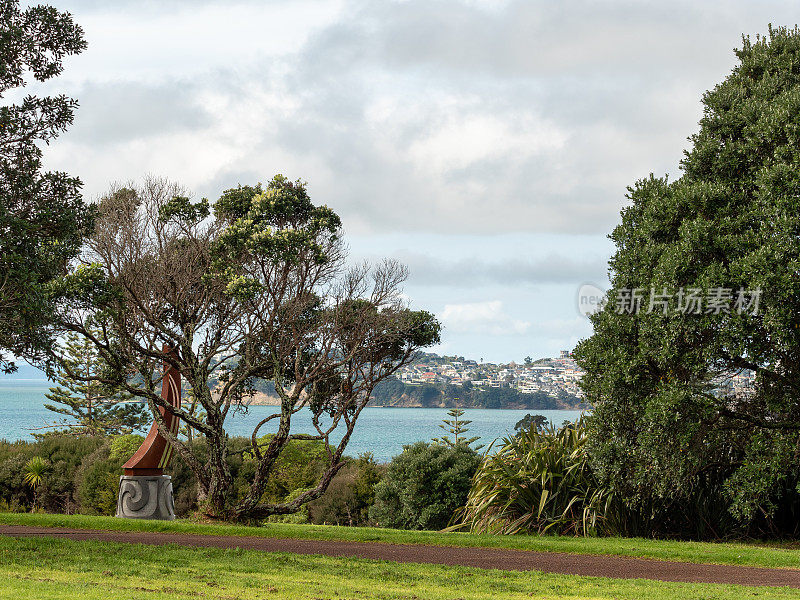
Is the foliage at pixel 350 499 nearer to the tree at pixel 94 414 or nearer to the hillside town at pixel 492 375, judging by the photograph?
the tree at pixel 94 414

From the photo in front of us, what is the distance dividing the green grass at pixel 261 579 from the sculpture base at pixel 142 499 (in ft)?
19.9

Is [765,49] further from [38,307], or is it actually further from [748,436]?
[38,307]

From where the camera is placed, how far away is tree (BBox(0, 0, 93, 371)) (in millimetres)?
10344

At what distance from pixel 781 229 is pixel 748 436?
3924 millimetres

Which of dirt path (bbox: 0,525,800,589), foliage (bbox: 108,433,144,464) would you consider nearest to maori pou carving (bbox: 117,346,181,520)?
dirt path (bbox: 0,525,800,589)

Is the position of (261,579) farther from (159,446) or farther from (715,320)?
(159,446)

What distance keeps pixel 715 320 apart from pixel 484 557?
17.3 ft

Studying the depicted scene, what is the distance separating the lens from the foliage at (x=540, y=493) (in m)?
Answer: 15.8

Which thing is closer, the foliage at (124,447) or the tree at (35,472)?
the foliage at (124,447)

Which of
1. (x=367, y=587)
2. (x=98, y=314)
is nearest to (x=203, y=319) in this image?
(x=98, y=314)

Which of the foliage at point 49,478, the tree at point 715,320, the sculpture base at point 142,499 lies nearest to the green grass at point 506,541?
the tree at point 715,320

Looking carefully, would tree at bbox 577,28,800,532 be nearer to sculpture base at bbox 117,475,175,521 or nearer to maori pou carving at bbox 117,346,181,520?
maori pou carving at bbox 117,346,181,520

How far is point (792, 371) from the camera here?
13.5 meters

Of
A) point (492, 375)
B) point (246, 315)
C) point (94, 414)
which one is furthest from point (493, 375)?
point (246, 315)
